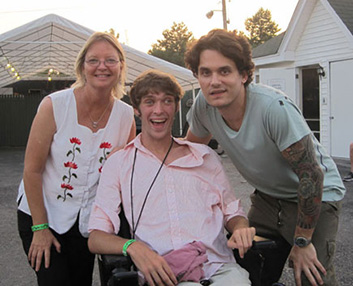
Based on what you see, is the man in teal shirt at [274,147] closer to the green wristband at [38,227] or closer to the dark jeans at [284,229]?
the dark jeans at [284,229]

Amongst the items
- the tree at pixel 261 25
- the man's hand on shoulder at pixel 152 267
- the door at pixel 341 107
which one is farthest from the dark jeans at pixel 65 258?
the tree at pixel 261 25

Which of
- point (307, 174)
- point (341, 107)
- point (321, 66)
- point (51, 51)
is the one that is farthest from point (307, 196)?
point (51, 51)

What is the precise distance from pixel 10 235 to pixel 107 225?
→ 136 inches

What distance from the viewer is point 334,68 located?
10.6 meters

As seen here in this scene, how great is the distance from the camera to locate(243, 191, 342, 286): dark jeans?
6.91ft

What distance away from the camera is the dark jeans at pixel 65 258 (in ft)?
7.15

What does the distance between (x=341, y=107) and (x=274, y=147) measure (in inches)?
371

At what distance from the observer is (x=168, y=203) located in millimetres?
2158

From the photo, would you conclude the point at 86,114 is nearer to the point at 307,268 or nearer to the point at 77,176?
the point at 77,176

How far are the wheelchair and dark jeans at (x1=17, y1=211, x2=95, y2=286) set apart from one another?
0.79ft

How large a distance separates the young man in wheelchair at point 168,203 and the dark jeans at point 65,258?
0.28 m

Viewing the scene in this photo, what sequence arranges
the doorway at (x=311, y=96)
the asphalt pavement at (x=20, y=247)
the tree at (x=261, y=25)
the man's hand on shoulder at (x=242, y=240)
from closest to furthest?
the man's hand on shoulder at (x=242, y=240), the asphalt pavement at (x=20, y=247), the doorway at (x=311, y=96), the tree at (x=261, y=25)

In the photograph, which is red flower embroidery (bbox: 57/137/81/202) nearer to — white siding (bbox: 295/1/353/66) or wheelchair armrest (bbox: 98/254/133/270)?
wheelchair armrest (bbox: 98/254/133/270)

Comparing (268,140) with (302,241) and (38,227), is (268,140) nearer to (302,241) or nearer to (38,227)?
(302,241)
